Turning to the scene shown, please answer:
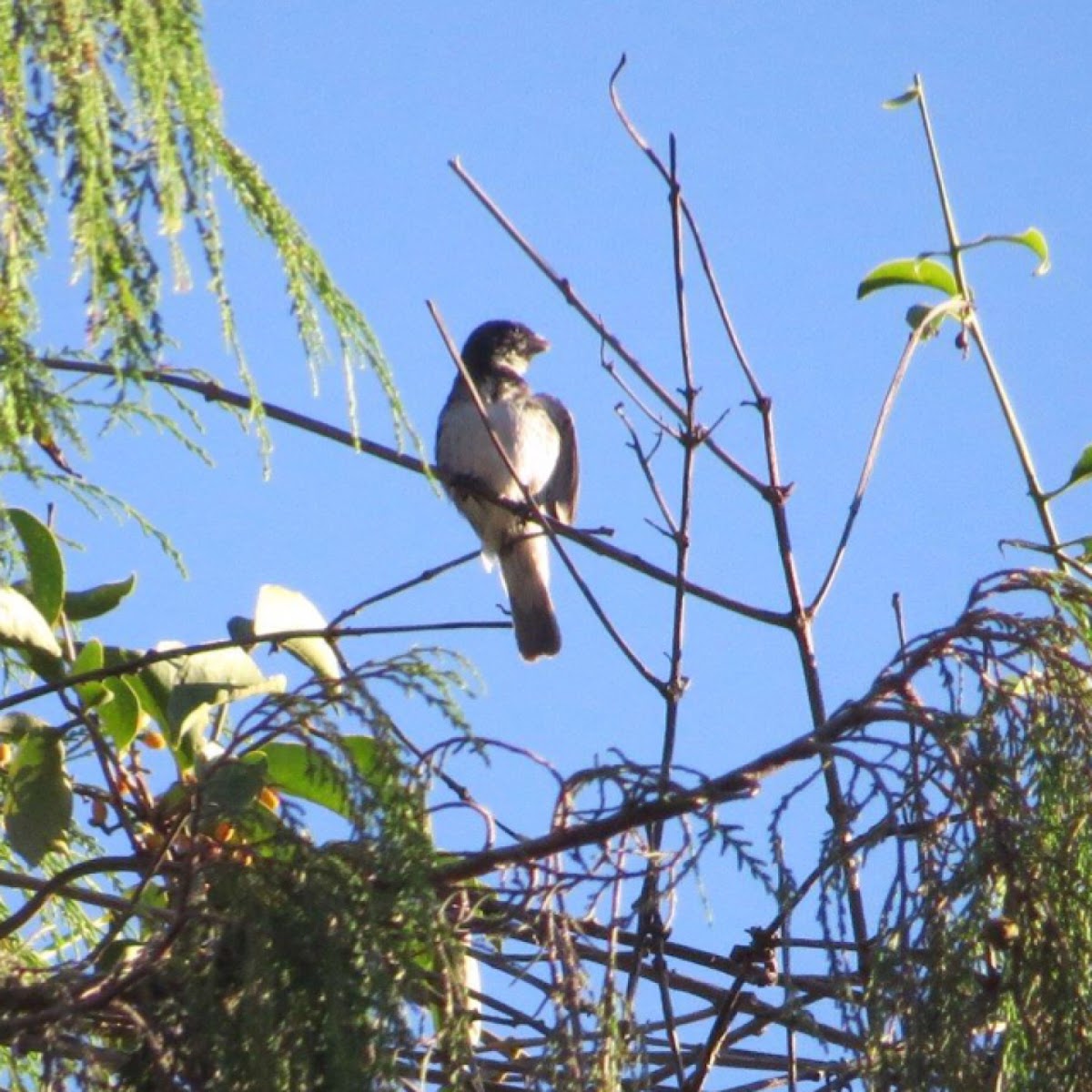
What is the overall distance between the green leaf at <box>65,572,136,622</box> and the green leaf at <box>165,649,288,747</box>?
209mm

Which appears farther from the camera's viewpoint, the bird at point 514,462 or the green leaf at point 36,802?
the bird at point 514,462

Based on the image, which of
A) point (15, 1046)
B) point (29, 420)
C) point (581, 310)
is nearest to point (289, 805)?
point (15, 1046)

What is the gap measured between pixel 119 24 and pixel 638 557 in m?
1.59

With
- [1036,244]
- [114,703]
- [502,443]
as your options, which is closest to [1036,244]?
[1036,244]

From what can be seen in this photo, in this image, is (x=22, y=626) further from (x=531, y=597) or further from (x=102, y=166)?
(x=531, y=597)

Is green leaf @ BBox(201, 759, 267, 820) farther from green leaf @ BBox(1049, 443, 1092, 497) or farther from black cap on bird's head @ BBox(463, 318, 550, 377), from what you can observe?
black cap on bird's head @ BBox(463, 318, 550, 377)

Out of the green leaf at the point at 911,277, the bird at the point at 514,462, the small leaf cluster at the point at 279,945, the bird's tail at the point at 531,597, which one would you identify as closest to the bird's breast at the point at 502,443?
the bird at the point at 514,462

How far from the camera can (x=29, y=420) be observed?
2125 mm

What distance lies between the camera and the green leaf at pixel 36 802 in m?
2.72

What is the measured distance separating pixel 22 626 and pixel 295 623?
0.38 metres

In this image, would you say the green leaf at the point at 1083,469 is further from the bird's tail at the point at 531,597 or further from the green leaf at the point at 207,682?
the bird's tail at the point at 531,597

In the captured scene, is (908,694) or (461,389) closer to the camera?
(908,694)

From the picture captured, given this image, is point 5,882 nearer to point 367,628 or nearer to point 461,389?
point 367,628

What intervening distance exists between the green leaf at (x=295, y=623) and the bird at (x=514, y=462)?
363 centimetres
